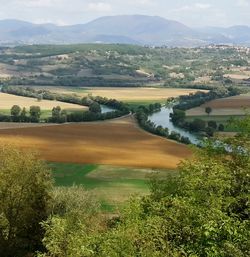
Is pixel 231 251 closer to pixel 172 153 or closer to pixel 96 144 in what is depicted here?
pixel 172 153

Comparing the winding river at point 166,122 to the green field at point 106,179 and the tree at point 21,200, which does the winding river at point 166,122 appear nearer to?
the green field at point 106,179

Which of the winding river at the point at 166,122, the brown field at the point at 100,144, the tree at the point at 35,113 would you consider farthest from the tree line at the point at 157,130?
the tree at the point at 35,113

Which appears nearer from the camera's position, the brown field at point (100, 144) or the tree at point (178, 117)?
the brown field at point (100, 144)

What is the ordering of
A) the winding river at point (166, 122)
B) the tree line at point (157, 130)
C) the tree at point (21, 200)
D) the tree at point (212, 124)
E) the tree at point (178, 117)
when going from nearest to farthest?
the tree at point (21, 200), the tree line at point (157, 130), the winding river at point (166, 122), the tree at point (212, 124), the tree at point (178, 117)

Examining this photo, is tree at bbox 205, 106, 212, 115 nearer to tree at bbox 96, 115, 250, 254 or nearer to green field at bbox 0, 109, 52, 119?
green field at bbox 0, 109, 52, 119

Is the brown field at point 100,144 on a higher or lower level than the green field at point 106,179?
higher

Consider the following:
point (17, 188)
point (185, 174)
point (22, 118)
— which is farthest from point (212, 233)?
point (22, 118)
